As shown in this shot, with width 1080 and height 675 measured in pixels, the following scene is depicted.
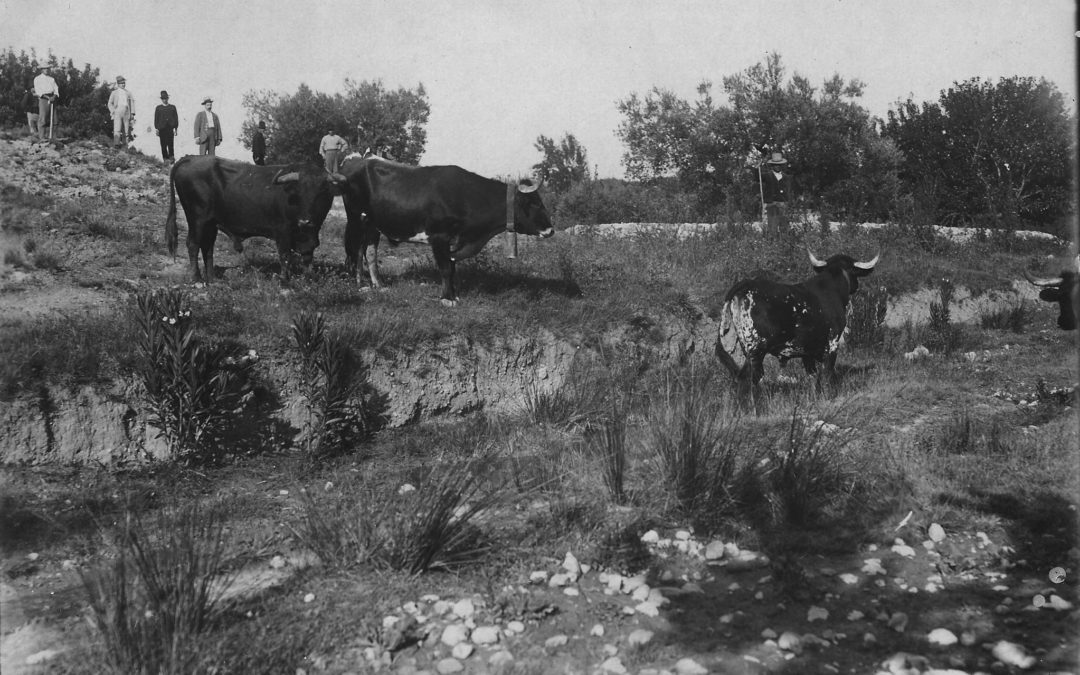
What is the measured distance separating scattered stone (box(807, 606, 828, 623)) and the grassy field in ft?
0.07

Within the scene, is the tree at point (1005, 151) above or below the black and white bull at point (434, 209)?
above

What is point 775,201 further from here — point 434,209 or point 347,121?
point 347,121

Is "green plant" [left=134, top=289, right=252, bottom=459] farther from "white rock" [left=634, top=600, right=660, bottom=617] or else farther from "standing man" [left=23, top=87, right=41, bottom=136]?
"standing man" [left=23, top=87, right=41, bottom=136]

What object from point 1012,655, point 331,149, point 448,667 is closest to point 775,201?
point 331,149

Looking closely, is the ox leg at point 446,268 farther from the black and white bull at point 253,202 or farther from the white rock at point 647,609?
the white rock at point 647,609

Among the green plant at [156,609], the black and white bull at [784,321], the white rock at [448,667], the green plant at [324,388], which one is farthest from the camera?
the black and white bull at [784,321]

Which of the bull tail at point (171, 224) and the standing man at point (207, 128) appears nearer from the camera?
the bull tail at point (171, 224)

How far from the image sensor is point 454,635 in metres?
4.95

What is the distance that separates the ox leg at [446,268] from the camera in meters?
11.6

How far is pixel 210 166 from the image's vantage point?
1209cm

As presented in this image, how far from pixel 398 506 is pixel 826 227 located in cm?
1410

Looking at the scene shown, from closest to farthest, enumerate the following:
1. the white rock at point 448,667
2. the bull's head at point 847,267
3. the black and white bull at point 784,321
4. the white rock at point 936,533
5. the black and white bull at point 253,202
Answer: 1. the white rock at point 448,667
2. the white rock at point 936,533
3. the black and white bull at point 784,321
4. the bull's head at point 847,267
5. the black and white bull at point 253,202

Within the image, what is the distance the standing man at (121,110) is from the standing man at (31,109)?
1803 millimetres

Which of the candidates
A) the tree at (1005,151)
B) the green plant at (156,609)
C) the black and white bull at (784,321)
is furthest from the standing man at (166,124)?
the tree at (1005,151)
